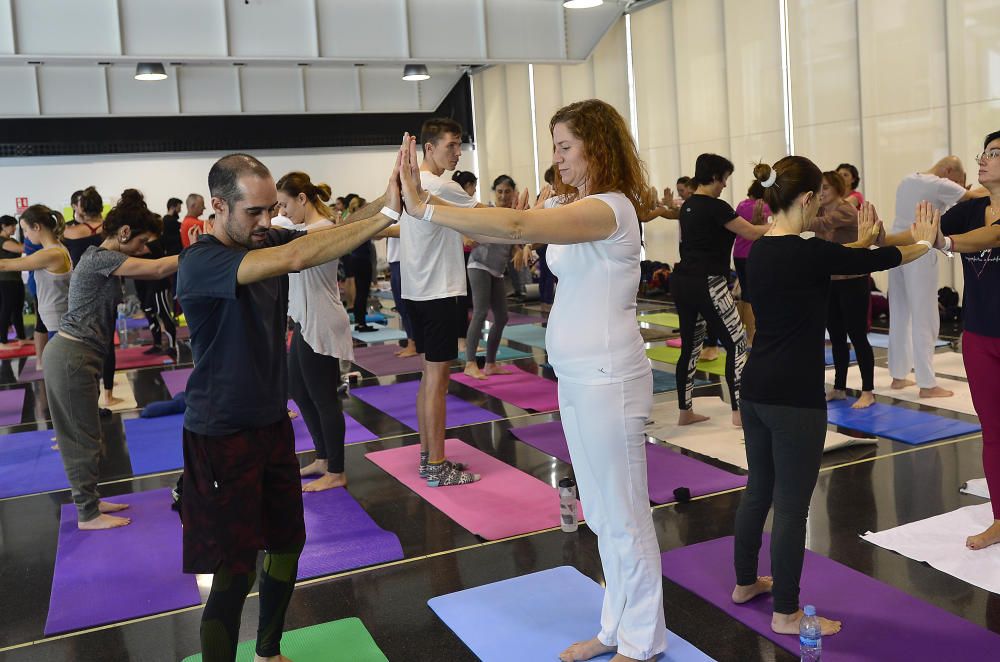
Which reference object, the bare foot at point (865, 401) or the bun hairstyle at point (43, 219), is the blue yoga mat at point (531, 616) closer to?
the bare foot at point (865, 401)

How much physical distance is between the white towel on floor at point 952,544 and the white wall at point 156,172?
48.3ft

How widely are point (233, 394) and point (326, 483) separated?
2.45 m

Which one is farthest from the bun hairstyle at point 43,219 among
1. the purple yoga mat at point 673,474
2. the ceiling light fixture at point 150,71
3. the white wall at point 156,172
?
the white wall at point 156,172

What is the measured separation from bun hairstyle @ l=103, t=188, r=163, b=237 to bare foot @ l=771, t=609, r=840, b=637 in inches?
120

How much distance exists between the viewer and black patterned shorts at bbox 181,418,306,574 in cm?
251

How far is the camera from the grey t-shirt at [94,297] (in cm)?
403

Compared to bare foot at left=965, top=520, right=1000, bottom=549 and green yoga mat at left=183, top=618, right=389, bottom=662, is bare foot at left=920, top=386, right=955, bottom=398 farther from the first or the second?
green yoga mat at left=183, top=618, right=389, bottom=662

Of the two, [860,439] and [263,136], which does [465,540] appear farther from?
[263,136]

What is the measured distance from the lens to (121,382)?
28.1 ft

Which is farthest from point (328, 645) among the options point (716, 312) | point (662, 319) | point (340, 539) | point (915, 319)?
point (662, 319)

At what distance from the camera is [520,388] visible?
721 centimetres

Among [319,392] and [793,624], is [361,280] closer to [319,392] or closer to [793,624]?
[319,392]

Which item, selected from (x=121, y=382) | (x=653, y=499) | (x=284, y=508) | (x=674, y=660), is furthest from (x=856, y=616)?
(x=121, y=382)

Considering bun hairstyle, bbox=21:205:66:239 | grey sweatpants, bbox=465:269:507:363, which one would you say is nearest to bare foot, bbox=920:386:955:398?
grey sweatpants, bbox=465:269:507:363
